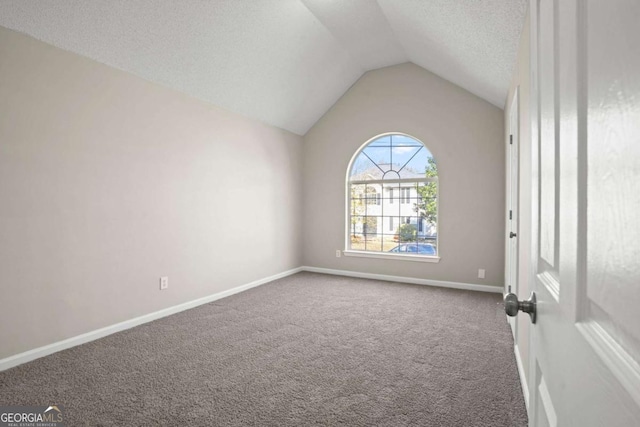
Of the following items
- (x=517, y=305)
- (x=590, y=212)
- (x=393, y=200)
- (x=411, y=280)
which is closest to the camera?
(x=590, y=212)

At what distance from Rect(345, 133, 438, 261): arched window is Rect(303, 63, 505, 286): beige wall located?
0.16 meters

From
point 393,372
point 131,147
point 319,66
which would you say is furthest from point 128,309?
point 319,66

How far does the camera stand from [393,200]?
5062 millimetres

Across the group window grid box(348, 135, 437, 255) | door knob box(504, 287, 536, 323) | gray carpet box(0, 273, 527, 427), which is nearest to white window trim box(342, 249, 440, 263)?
window grid box(348, 135, 437, 255)

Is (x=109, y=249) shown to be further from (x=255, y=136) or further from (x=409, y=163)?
(x=409, y=163)

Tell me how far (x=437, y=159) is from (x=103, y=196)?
3.78 metres

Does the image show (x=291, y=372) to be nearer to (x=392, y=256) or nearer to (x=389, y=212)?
(x=392, y=256)

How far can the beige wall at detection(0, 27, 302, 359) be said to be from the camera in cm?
237

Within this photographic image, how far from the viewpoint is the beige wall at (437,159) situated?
423 cm

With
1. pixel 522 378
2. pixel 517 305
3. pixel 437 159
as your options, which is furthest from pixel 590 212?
pixel 437 159

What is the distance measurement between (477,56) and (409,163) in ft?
6.41

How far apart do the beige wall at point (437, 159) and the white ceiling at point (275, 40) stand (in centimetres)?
25

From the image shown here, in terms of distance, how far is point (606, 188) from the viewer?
14.1 inches

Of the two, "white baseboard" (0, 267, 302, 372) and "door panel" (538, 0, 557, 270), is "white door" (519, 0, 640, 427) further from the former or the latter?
"white baseboard" (0, 267, 302, 372)
